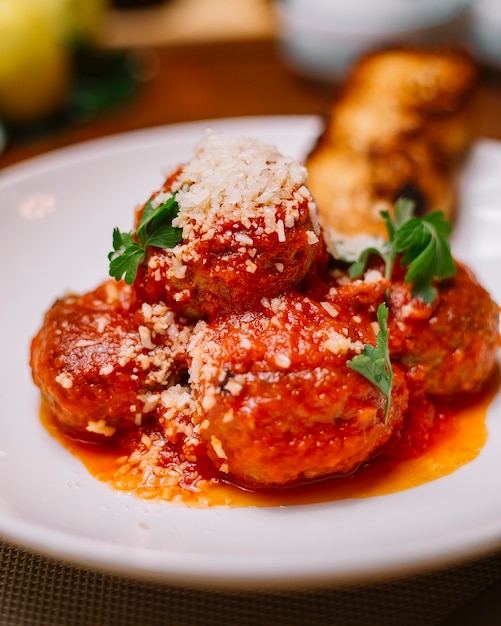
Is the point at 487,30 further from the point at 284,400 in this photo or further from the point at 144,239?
the point at 284,400

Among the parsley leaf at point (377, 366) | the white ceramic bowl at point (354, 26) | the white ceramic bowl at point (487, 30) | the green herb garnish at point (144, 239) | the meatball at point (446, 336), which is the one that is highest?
the green herb garnish at point (144, 239)

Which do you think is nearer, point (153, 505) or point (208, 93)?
point (153, 505)

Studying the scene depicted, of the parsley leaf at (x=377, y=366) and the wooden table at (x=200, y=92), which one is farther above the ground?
the parsley leaf at (x=377, y=366)

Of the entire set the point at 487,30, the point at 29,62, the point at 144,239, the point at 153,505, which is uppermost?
the point at 144,239

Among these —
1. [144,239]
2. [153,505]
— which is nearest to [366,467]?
[153,505]

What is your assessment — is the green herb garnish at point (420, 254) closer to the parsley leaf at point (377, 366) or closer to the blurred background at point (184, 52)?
the parsley leaf at point (377, 366)

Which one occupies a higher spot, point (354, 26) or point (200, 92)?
point (354, 26)

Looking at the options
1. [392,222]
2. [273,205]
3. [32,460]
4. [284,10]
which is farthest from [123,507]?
[284,10]

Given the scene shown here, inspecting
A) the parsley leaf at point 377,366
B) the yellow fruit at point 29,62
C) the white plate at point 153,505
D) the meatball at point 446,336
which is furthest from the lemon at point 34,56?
the parsley leaf at point 377,366
